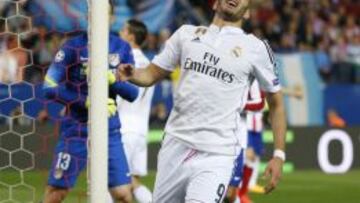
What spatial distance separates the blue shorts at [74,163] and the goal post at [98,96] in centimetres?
177

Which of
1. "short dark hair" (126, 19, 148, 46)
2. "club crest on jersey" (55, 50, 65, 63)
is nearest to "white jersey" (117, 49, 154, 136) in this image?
"short dark hair" (126, 19, 148, 46)

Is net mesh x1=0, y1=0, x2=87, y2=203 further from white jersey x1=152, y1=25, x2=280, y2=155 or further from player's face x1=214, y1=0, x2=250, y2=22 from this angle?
player's face x1=214, y1=0, x2=250, y2=22

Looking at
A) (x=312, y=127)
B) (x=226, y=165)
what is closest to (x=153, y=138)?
(x=312, y=127)

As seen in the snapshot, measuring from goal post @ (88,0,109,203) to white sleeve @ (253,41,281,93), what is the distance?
2.76ft

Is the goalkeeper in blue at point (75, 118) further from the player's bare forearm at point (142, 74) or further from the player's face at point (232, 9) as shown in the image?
the player's face at point (232, 9)

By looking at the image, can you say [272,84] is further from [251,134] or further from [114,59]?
[251,134]

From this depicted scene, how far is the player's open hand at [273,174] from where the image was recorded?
A: 19.5 feet

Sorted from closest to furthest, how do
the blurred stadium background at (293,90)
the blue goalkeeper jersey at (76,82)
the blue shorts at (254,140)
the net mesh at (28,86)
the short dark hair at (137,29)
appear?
the blue goalkeeper jersey at (76,82), the net mesh at (28,86), the short dark hair at (137,29), the blurred stadium background at (293,90), the blue shorts at (254,140)

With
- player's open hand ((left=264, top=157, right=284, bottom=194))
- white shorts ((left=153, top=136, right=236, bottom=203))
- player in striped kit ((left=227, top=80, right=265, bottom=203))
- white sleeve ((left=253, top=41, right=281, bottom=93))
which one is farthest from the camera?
player in striped kit ((left=227, top=80, right=265, bottom=203))

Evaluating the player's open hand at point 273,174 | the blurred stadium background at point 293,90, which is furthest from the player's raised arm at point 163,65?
the blurred stadium background at point 293,90

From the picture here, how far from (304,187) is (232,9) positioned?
24.8ft

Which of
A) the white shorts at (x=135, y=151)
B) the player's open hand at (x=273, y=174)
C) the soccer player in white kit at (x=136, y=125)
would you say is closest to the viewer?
the player's open hand at (x=273, y=174)

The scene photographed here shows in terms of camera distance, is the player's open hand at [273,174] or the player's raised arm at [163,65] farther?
the player's raised arm at [163,65]

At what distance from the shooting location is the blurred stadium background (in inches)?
428
